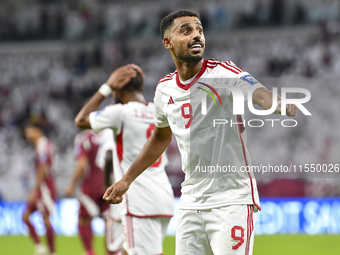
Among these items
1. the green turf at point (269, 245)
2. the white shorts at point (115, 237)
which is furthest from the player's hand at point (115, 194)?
the green turf at point (269, 245)

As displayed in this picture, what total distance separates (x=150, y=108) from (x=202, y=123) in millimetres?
1630

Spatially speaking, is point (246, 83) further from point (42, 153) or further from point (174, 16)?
point (42, 153)

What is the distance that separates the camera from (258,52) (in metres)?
17.3

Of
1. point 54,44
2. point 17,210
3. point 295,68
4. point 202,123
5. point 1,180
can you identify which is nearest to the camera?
point 202,123

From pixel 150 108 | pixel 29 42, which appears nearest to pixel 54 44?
pixel 29 42

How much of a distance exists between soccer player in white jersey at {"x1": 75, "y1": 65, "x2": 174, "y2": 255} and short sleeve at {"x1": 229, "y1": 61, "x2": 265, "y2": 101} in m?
1.65

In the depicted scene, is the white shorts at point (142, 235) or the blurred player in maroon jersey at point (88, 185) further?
the blurred player in maroon jersey at point (88, 185)

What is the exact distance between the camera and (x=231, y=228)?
291 centimetres

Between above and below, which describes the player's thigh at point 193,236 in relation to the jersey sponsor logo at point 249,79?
below

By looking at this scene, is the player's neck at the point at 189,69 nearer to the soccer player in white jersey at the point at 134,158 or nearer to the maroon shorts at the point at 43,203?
the soccer player in white jersey at the point at 134,158

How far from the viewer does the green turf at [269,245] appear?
8500 millimetres

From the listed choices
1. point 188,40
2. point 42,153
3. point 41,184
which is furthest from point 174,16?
point 41,184

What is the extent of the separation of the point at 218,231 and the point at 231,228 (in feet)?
0.28

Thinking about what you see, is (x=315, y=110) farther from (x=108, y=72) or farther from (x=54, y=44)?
(x=54, y=44)
